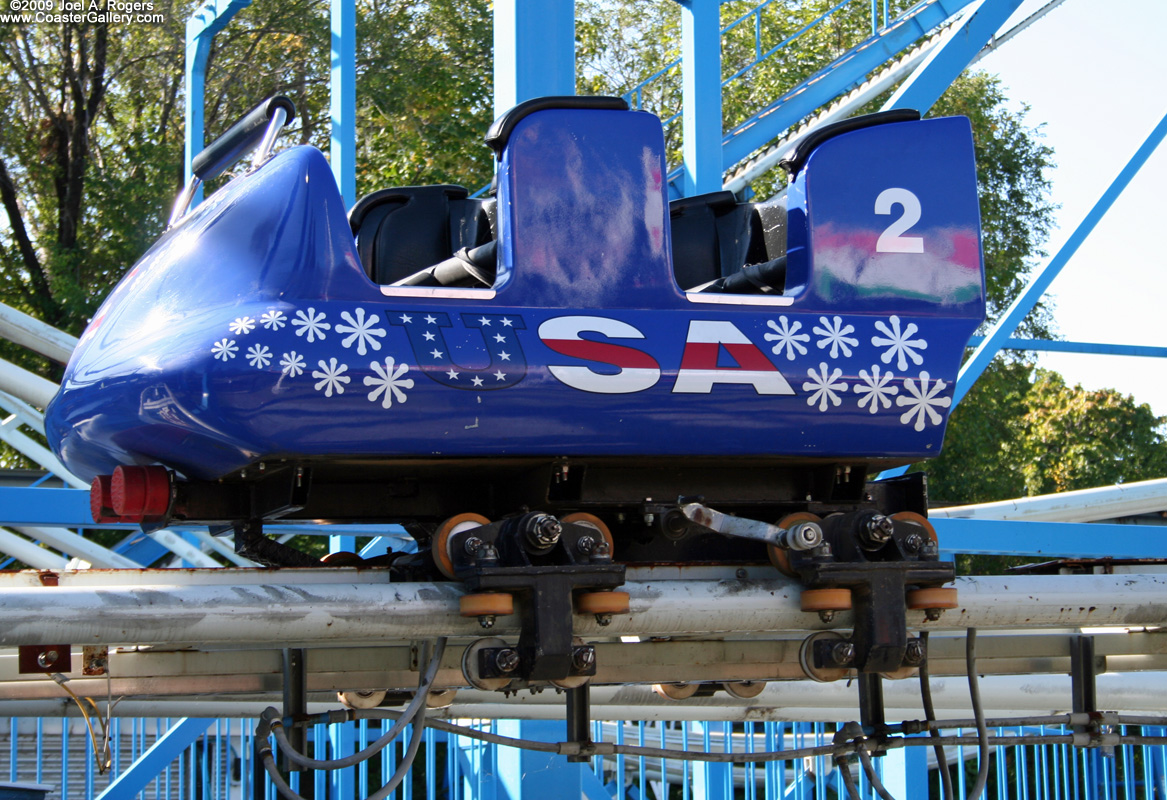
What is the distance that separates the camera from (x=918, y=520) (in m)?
2.92

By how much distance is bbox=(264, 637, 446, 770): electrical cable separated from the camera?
2.47 metres

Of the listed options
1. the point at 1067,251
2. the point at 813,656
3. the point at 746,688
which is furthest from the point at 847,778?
the point at 1067,251

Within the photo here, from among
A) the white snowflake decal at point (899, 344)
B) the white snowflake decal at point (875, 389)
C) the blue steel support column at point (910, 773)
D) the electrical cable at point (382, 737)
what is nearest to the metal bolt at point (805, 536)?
the white snowflake decal at point (875, 389)

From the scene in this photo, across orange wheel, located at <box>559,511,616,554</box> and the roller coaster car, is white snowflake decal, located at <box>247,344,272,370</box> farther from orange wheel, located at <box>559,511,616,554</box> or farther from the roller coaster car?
orange wheel, located at <box>559,511,616,554</box>

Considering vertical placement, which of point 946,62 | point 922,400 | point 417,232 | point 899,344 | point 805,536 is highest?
point 946,62

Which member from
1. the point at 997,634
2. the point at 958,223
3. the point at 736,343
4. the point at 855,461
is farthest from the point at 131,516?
the point at 997,634

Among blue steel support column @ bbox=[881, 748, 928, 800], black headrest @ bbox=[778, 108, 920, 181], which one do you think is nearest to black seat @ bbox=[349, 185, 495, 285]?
black headrest @ bbox=[778, 108, 920, 181]

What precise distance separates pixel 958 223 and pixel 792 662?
1031 millimetres

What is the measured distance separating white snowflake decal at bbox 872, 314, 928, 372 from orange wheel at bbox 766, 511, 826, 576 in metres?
0.36

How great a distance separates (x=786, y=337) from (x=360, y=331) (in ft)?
2.80

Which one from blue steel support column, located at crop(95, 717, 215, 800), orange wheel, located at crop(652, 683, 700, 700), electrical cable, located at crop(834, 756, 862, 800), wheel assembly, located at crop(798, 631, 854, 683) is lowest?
blue steel support column, located at crop(95, 717, 215, 800)

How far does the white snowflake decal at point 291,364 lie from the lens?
251cm

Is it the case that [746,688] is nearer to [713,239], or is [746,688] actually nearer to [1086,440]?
[713,239]

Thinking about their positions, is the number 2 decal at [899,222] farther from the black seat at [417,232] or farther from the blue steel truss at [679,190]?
the blue steel truss at [679,190]
